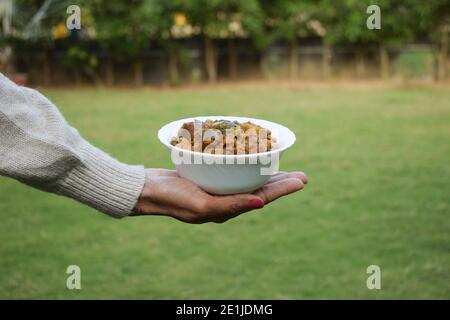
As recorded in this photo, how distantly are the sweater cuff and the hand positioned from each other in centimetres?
4

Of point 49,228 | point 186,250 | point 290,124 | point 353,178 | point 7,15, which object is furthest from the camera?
point 7,15

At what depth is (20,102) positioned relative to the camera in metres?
2.14

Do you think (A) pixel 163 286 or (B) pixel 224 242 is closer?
(A) pixel 163 286

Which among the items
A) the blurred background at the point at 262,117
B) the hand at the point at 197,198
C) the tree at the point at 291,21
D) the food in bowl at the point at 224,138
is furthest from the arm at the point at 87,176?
the tree at the point at 291,21

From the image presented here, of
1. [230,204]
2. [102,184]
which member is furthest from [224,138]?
[102,184]

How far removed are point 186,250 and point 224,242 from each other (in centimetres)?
39

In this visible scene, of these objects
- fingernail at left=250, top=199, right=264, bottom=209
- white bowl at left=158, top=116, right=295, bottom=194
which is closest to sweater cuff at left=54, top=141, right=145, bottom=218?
white bowl at left=158, top=116, right=295, bottom=194

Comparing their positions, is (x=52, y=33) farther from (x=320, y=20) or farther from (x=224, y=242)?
(x=224, y=242)

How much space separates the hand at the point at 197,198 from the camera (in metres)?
2.05

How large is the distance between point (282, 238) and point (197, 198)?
3540 mm

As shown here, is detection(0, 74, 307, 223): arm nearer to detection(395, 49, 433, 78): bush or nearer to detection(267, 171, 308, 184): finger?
detection(267, 171, 308, 184): finger

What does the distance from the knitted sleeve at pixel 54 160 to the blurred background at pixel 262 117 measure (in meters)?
2.45
